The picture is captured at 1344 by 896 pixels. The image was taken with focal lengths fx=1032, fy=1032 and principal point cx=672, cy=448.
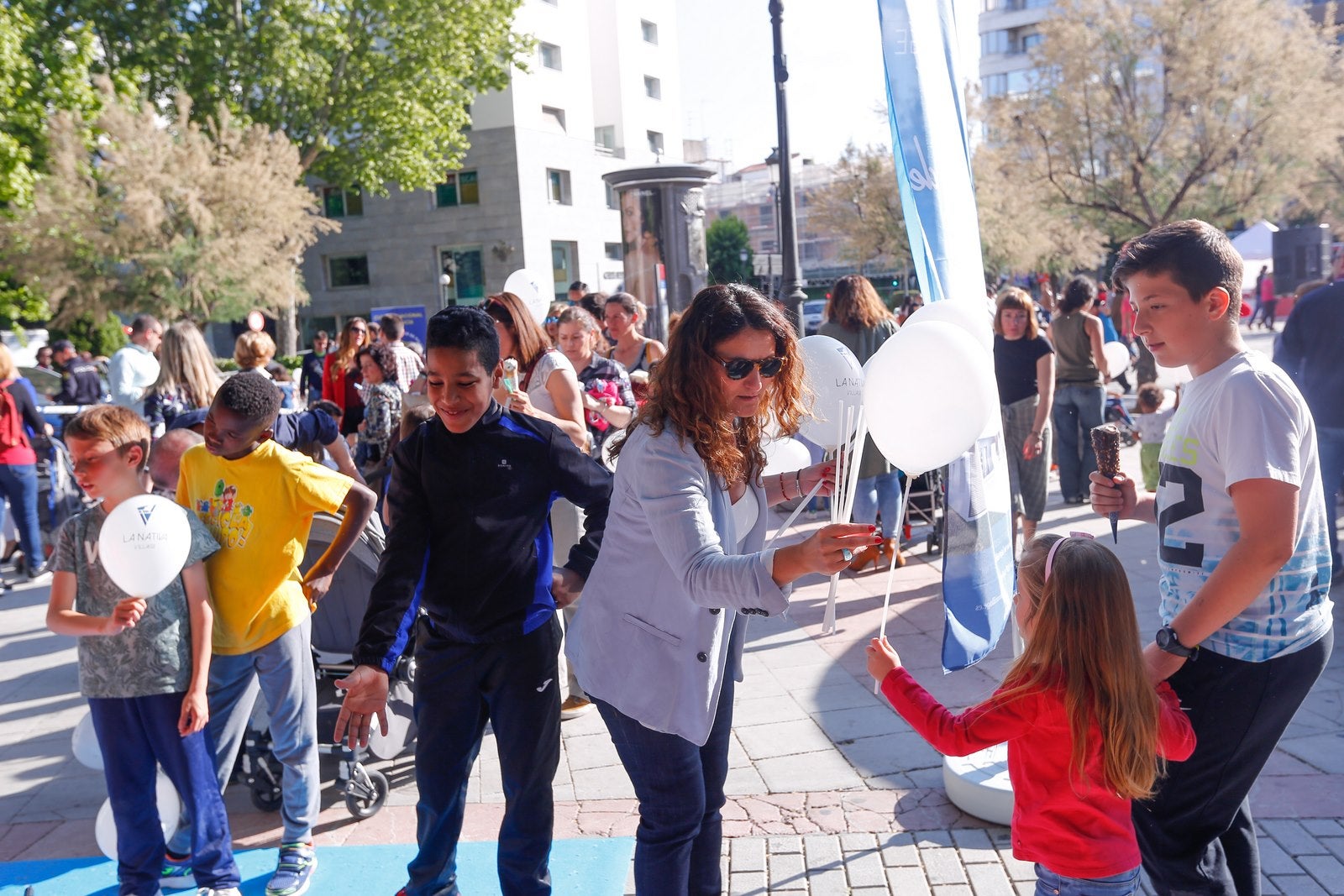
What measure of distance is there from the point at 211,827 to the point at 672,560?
2039 mm

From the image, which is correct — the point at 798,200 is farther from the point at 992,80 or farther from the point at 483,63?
the point at 483,63

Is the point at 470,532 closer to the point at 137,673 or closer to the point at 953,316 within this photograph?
the point at 137,673

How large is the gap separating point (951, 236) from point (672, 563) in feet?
5.86

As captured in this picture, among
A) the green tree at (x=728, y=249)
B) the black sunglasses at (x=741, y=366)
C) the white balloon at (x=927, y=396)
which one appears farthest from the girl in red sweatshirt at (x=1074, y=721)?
the green tree at (x=728, y=249)

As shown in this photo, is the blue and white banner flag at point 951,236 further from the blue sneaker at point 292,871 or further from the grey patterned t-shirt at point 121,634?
the grey patterned t-shirt at point 121,634

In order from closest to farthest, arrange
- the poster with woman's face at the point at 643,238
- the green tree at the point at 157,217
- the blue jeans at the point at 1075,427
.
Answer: the blue jeans at the point at 1075,427
the poster with woman's face at the point at 643,238
the green tree at the point at 157,217

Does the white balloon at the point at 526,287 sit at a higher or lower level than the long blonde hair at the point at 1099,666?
higher

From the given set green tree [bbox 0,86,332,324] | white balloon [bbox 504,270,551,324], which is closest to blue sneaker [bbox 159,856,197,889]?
white balloon [bbox 504,270,551,324]

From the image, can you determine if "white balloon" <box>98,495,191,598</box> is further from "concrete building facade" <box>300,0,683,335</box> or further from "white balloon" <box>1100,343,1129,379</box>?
"concrete building facade" <box>300,0,683,335</box>

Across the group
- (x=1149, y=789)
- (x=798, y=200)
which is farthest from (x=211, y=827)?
(x=798, y=200)

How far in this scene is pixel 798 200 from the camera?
7275cm

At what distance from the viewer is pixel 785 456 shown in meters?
3.29

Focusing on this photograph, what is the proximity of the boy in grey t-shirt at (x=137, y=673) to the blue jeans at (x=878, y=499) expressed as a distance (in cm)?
409

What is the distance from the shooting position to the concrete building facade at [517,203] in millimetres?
36219
